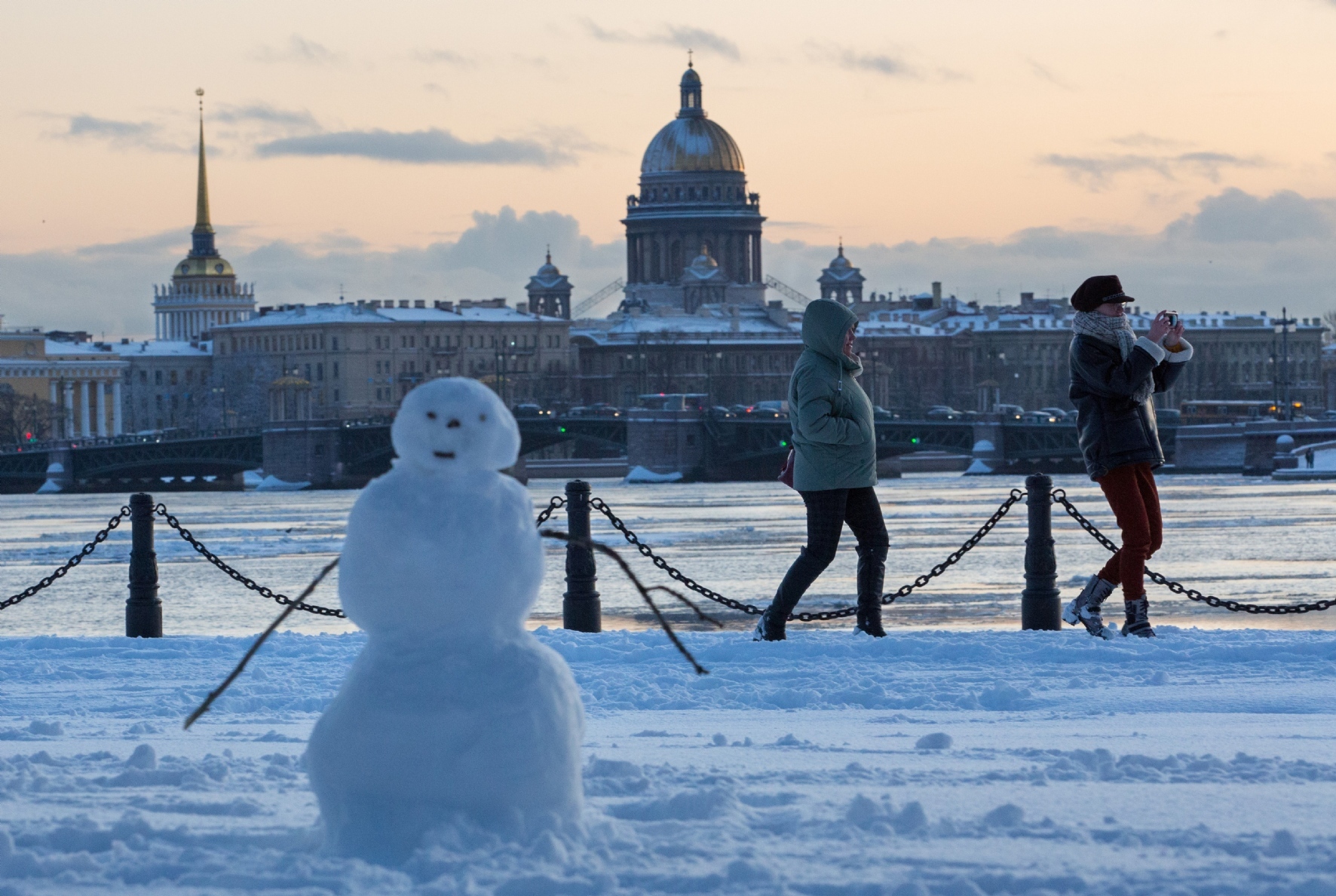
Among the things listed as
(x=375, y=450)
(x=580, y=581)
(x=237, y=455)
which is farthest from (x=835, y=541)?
(x=237, y=455)

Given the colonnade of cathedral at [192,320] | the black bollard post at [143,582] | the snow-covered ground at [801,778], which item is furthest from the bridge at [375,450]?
the colonnade of cathedral at [192,320]

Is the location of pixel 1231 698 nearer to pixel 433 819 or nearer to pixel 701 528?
pixel 433 819

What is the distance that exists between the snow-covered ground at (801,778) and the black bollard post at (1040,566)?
88 centimetres

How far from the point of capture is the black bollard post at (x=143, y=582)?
26.5 ft

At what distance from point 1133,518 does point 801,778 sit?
2.77 meters

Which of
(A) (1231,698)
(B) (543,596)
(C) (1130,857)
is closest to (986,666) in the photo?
(A) (1231,698)

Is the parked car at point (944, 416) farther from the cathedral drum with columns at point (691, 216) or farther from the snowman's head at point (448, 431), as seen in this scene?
the snowman's head at point (448, 431)

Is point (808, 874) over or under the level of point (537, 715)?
under

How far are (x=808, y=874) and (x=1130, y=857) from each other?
0.55 metres

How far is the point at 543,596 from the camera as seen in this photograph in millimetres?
17375

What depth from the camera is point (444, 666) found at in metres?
3.81

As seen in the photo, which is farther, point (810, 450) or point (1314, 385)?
point (1314, 385)

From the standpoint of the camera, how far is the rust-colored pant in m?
6.87

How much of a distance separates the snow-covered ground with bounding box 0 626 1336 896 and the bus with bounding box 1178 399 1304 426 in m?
58.0
